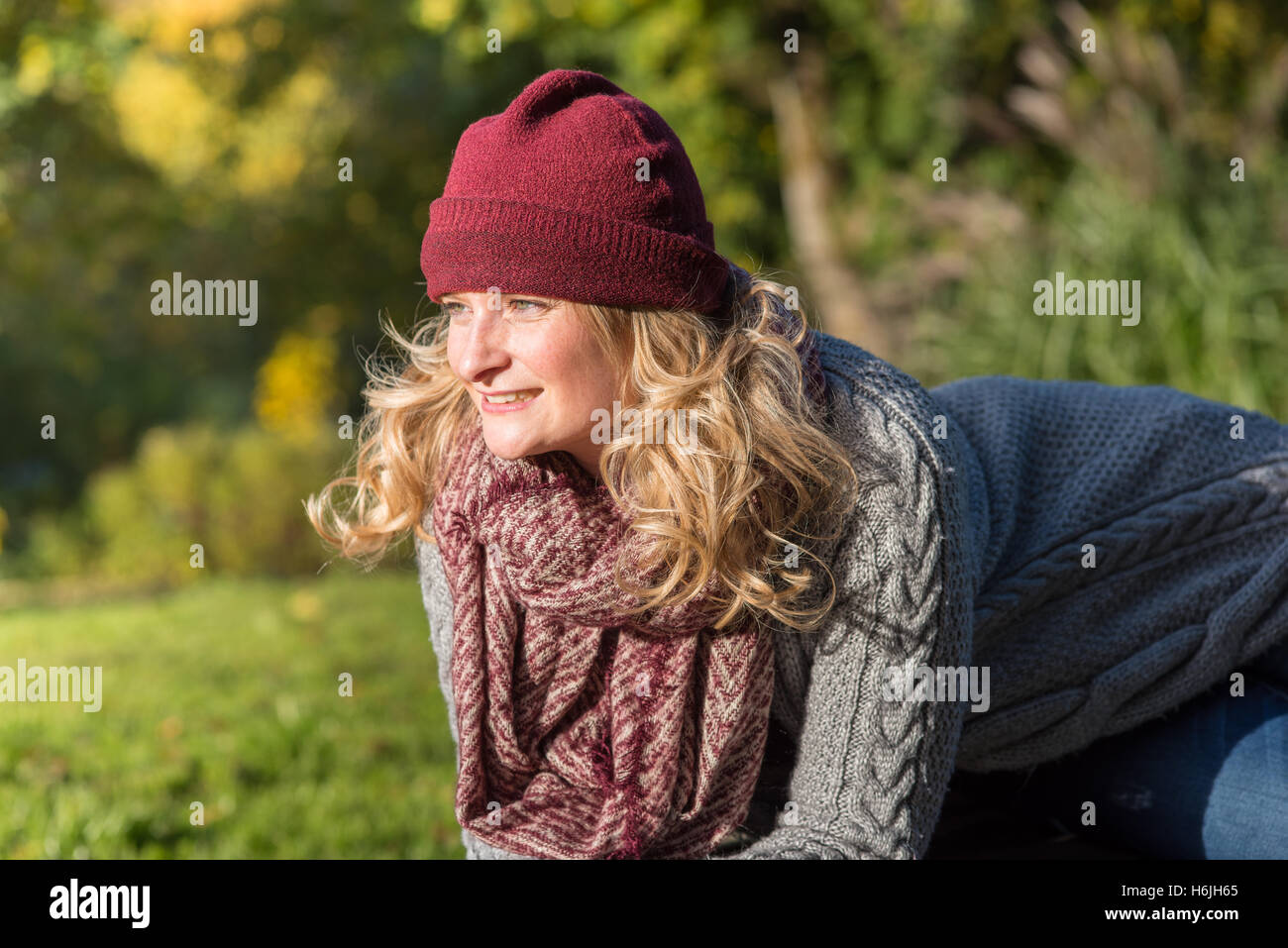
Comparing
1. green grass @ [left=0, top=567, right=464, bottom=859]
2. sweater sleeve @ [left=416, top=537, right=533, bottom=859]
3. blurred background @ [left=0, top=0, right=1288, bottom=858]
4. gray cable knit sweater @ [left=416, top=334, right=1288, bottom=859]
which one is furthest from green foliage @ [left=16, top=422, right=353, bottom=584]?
gray cable knit sweater @ [left=416, top=334, right=1288, bottom=859]

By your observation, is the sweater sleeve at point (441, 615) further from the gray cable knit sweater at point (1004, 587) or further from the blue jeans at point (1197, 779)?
the blue jeans at point (1197, 779)

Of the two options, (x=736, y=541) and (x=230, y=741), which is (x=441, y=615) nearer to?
(x=736, y=541)

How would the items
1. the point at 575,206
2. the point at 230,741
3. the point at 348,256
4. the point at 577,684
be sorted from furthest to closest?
the point at 348,256, the point at 230,741, the point at 577,684, the point at 575,206

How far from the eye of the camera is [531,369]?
1.83m

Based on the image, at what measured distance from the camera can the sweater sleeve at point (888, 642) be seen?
1.88 meters

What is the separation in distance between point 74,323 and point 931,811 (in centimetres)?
691

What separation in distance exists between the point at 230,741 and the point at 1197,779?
2.79 metres

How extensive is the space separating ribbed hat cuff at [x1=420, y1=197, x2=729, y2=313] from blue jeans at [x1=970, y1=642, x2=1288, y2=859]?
129 cm

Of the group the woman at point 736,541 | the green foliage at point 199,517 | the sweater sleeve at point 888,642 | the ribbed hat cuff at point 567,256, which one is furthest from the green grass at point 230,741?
the ribbed hat cuff at point 567,256

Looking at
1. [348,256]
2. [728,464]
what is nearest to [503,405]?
[728,464]

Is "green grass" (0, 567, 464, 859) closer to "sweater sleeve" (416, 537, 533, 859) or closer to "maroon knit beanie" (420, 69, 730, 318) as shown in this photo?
"sweater sleeve" (416, 537, 533, 859)

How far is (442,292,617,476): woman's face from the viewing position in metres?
1.83

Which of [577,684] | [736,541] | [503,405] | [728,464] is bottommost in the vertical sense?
[577,684]
